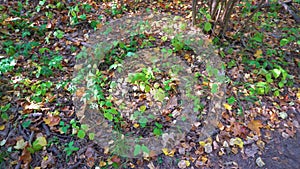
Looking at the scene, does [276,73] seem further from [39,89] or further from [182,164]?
[39,89]

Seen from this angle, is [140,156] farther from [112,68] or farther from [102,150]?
[112,68]

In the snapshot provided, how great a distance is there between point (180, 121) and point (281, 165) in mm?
1015

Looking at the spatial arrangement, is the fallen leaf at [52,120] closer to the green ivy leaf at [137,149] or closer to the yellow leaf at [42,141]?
the yellow leaf at [42,141]

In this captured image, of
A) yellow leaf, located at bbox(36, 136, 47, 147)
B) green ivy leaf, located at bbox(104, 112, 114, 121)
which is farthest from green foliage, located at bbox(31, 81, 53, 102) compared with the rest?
green ivy leaf, located at bbox(104, 112, 114, 121)

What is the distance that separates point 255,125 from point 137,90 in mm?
1318

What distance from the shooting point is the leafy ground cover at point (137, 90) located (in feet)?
8.09

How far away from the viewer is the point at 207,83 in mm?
3131

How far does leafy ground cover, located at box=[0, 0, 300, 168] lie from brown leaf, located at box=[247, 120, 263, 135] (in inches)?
0.5

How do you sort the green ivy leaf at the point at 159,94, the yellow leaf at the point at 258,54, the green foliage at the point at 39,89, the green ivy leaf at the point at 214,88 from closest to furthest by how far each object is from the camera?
the green foliage at the point at 39,89 → the green ivy leaf at the point at 159,94 → the green ivy leaf at the point at 214,88 → the yellow leaf at the point at 258,54

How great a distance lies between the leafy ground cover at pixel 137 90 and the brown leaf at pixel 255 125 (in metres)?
0.01

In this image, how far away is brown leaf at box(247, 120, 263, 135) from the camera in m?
2.75

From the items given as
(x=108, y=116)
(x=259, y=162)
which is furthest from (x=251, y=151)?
(x=108, y=116)

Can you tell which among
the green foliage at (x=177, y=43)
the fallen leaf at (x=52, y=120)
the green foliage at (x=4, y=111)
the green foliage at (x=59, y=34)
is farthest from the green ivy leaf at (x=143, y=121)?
the green foliage at (x=59, y=34)

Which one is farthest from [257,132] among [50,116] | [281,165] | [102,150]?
[50,116]
